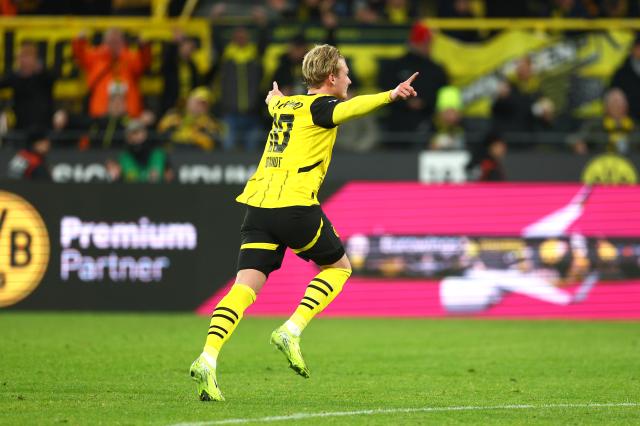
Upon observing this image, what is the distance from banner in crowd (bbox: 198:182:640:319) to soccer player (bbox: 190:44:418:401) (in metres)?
6.93

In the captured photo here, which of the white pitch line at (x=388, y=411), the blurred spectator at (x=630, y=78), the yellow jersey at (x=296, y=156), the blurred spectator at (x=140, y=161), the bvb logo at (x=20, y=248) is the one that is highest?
the yellow jersey at (x=296, y=156)

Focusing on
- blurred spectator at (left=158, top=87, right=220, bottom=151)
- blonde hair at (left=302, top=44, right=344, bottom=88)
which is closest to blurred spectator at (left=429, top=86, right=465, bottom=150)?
blurred spectator at (left=158, top=87, right=220, bottom=151)

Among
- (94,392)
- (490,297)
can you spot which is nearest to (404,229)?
(490,297)

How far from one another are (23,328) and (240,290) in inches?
227

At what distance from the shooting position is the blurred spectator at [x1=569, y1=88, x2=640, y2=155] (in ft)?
57.6

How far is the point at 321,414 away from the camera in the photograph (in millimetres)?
7184

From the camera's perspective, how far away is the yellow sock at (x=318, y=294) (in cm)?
798

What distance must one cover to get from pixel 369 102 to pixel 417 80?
10.3 meters

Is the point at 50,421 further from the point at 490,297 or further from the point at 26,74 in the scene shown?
the point at 26,74

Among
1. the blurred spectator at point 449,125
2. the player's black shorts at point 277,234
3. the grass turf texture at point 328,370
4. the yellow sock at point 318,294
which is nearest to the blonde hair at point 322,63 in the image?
the player's black shorts at point 277,234

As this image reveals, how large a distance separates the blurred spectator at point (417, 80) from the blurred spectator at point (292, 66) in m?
1.28

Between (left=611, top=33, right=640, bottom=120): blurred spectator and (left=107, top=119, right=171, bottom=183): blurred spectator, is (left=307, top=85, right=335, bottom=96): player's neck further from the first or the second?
(left=611, top=33, right=640, bottom=120): blurred spectator

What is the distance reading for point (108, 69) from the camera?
703 inches

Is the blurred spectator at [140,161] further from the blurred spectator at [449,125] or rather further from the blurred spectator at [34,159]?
the blurred spectator at [449,125]
